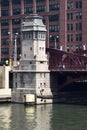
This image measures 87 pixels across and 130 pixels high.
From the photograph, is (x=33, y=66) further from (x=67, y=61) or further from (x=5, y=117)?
(x=5, y=117)

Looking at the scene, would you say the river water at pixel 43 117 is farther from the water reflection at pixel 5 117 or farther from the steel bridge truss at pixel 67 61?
the steel bridge truss at pixel 67 61

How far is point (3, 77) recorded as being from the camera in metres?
160

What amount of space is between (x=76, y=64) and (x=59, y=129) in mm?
51400

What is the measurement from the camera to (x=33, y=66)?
152 meters

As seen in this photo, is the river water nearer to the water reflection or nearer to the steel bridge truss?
the water reflection

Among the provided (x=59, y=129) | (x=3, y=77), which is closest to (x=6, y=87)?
(x=3, y=77)

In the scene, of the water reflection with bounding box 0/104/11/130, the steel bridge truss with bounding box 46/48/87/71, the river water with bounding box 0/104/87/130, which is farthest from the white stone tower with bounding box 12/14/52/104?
the water reflection with bounding box 0/104/11/130

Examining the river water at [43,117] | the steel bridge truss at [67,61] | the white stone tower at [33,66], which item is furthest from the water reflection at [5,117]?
the steel bridge truss at [67,61]

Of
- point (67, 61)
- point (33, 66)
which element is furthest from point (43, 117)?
point (67, 61)

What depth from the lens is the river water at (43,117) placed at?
349 ft

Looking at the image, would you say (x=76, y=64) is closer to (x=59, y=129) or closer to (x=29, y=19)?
(x=29, y=19)

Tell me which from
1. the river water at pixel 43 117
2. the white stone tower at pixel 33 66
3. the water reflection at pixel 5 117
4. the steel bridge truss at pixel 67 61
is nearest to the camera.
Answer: the water reflection at pixel 5 117

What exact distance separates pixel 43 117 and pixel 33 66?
112 feet

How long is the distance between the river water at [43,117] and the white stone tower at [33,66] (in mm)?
6942
